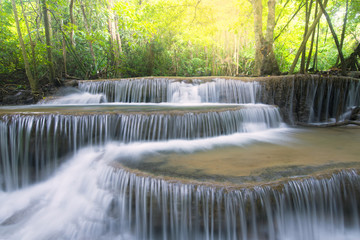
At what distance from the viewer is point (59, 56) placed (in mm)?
10266

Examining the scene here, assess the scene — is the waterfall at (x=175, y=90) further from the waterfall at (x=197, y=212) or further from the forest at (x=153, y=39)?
the waterfall at (x=197, y=212)

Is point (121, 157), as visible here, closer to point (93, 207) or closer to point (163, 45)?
point (93, 207)

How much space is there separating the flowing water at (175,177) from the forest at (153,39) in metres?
4.78

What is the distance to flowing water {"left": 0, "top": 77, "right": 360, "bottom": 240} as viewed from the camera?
92.5 inches

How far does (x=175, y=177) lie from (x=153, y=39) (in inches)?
419

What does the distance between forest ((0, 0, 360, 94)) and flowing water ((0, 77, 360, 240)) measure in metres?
4.78

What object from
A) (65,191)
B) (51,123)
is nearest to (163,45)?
(51,123)

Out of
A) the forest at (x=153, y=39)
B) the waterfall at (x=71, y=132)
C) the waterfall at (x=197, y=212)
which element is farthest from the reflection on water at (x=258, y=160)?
the forest at (x=153, y=39)

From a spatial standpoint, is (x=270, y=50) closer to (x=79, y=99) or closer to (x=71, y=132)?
(x=79, y=99)

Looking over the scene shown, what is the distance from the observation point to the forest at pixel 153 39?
28.5 feet

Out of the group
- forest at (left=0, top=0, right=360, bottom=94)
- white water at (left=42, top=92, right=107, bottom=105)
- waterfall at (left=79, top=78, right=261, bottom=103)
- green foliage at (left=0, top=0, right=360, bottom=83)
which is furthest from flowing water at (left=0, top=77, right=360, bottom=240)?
green foliage at (left=0, top=0, right=360, bottom=83)

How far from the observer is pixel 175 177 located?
2.56 m

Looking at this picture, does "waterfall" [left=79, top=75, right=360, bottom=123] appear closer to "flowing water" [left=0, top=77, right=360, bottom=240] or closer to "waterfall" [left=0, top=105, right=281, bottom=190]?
"flowing water" [left=0, top=77, right=360, bottom=240]

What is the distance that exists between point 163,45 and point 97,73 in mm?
4005
